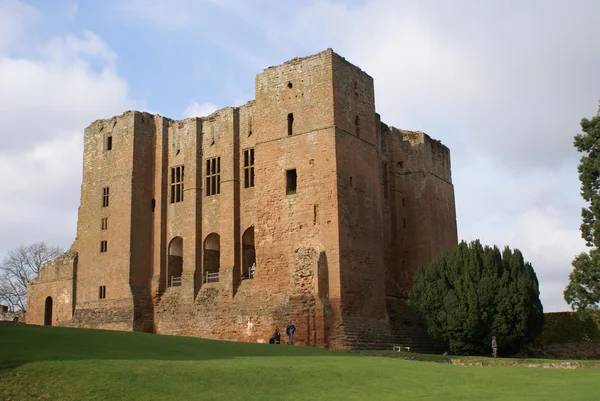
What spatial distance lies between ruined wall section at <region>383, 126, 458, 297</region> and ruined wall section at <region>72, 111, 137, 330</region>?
12.8 m

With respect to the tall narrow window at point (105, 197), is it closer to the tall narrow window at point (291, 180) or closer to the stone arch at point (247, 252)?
the stone arch at point (247, 252)

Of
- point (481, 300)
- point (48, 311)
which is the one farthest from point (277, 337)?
point (48, 311)

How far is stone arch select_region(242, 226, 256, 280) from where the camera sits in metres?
32.8

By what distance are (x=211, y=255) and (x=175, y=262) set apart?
2.13 m

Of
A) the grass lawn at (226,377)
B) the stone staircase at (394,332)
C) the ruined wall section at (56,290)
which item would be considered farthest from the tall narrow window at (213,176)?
the grass lawn at (226,377)

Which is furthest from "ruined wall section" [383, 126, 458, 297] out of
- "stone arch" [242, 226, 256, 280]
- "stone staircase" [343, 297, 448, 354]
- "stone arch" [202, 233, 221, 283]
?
"stone arch" [202, 233, 221, 283]

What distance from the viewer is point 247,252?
109 ft

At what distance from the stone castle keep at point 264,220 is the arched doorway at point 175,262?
0.11 meters

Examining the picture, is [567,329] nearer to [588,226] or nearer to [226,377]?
[588,226]

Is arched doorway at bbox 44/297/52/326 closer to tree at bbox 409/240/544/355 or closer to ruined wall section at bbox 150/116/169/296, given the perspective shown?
ruined wall section at bbox 150/116/169/296

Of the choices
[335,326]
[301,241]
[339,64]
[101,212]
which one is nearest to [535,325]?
[335,326]

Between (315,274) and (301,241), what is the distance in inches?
68.5

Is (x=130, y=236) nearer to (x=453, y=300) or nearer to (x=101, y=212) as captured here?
(x=101, y=212)

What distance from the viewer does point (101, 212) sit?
1420 inches
